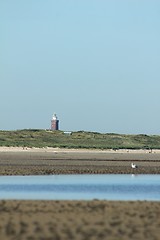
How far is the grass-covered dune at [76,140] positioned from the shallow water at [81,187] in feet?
220

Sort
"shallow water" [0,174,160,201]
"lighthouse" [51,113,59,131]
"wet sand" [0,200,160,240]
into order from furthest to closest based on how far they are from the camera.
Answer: "lighthouse" [51,113,59,131] → "shallow water" [0,174,160,201] → "wet sand" [0,200,160,240]

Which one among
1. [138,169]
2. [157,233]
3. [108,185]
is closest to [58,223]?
[157,233]

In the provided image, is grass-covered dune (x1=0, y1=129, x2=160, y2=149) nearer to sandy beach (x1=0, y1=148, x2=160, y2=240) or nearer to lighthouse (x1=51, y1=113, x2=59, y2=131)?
lighthouse (x1=51, y1=113, x2=59, y2=131)

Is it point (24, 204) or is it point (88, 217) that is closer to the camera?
point (88, 217)

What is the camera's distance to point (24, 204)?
100 feet

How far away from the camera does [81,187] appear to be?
135ft

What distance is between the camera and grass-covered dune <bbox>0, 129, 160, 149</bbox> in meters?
123

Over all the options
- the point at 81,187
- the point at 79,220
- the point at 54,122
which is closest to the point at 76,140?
the point at 54,122

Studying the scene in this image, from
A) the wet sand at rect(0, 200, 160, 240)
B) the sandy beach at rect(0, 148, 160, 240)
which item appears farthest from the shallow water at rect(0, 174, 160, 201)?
the wet sand at rect(0, 200, 160, 240)

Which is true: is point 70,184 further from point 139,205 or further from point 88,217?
point 88,217

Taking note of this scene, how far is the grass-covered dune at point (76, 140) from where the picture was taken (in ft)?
403

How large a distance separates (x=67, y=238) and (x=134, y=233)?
7.13 ft

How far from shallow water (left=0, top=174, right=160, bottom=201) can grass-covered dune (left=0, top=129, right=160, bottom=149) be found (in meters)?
67.1

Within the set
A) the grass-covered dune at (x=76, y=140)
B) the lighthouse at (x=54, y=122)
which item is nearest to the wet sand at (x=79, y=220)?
the grass-covered dune at (x=76, y=140)
